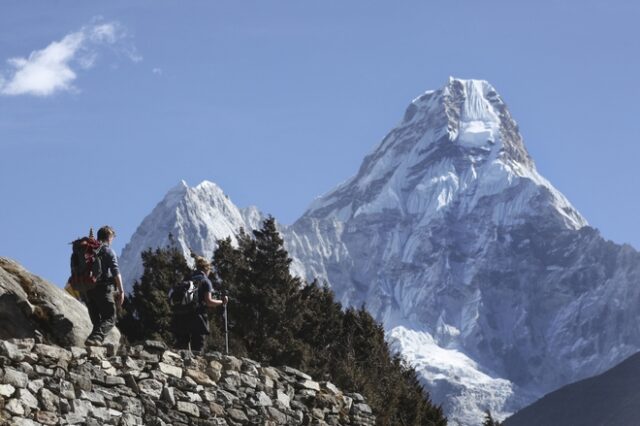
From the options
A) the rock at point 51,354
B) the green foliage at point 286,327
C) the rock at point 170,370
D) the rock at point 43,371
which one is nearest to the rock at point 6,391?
the rock at point 43,371

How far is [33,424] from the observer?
71.0 feet

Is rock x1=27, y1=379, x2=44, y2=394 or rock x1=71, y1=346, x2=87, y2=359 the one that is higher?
rock x1=71, y1=346, x2=87, y2=359

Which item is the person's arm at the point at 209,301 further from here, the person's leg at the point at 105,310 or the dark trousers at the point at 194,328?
the person's leg at the point at 105,310

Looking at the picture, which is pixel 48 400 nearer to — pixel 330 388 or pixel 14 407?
pixel 14 407

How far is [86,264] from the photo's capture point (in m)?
24.6

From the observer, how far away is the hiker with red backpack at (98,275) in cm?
2461

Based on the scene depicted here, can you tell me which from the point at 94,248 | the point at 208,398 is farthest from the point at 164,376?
the point at 94,248

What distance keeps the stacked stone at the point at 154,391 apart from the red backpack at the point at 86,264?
54.7 inches

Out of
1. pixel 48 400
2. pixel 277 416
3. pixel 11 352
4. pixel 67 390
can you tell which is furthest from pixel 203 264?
pixel 11 352

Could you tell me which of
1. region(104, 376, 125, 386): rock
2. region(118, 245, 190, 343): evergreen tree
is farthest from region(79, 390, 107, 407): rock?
region(118, 245, 190, 343): evergreen tree

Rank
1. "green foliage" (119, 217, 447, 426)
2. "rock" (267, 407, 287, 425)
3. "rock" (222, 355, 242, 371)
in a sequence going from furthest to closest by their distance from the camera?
1. "green foliage" (119, 217, 447, 426)
2. "rock" (267, 407, 287, 425)
3. "rock" (222, 355, 242, 371)

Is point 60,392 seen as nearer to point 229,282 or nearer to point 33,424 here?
point 33,424

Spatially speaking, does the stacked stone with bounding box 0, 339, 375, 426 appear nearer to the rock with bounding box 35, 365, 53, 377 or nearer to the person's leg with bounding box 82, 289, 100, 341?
the rock with bounding box 35, 365, 53, 377

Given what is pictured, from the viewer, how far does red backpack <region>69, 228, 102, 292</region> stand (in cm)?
2459
